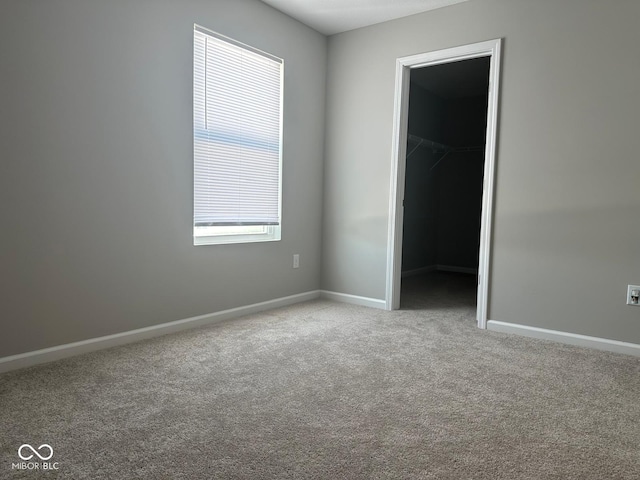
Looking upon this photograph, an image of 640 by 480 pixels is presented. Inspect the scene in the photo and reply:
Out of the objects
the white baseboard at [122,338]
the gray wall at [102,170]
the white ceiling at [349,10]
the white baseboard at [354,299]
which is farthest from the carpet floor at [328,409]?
the white ceiling at [349,10]

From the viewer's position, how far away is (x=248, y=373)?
227 cm

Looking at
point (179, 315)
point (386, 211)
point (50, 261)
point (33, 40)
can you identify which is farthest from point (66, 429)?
point (386, 211)

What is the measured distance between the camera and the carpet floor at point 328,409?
1.48 meters

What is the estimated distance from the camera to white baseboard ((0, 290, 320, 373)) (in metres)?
2.27

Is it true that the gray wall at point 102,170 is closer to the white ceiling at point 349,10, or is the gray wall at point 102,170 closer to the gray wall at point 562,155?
the white ceiling at point 349,10

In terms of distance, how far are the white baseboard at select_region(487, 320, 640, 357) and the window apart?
196cm

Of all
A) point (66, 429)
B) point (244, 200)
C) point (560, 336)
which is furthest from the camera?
point (244, 200)

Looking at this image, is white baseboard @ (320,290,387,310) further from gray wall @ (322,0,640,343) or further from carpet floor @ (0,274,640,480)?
gray wall @ (322,0,640,343)

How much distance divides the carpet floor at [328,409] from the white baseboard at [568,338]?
0.36 ft

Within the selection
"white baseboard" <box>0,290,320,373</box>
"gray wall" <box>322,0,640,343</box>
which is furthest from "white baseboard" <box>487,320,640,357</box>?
"white baseboard" <box>0,290,320,373</box>

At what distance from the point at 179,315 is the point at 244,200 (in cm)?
101

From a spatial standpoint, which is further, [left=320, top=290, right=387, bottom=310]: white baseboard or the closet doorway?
the closet doorway

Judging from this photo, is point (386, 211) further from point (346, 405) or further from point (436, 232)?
point (436, 232)

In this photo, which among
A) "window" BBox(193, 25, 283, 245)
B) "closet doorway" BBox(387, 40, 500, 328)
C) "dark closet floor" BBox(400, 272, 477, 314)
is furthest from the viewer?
"closet doorway" BBox(387, 40, 500, 328)
